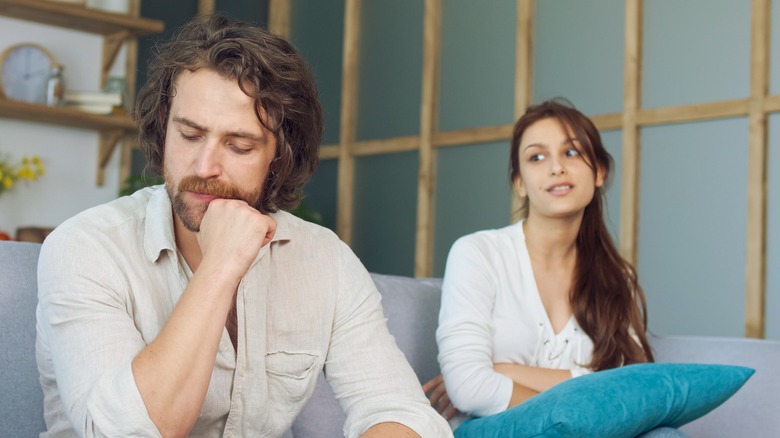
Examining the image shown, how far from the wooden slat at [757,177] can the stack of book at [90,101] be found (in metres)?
2.93

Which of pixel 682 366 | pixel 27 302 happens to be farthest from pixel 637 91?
pixel 27 302

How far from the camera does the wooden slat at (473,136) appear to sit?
442 centimetres

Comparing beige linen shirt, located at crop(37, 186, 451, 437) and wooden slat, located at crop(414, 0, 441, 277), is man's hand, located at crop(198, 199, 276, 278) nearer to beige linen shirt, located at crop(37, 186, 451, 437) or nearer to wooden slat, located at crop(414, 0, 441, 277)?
beige linen shirt, located at crop(37, 186, 451, 437)

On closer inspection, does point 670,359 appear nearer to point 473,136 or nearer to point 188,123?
point 188,123

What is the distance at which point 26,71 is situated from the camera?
15.2 feet

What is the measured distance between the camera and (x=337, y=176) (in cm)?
540

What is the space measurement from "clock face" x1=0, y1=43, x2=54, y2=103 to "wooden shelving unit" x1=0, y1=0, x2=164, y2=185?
0.37 feet

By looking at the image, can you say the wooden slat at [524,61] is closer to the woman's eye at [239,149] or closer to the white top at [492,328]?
the white top at [492,328]

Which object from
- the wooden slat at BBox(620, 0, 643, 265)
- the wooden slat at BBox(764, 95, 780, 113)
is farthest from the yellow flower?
the wooden slat at BBox(764, 95, 780, 113)

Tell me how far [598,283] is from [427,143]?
8.14 feet

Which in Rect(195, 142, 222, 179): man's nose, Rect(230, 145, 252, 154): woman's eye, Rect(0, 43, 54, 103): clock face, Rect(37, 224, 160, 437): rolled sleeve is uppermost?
Rect(0, 43, 54, 103): clock face

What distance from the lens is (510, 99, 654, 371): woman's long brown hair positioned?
231cm

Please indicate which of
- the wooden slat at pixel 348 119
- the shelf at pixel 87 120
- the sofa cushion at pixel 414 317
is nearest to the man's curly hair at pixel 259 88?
the sofa cushion at pixel 414 317

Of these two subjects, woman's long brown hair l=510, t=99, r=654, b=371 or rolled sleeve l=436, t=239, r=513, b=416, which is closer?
rolled sleeve l=436, t=239, r=513, b=416
